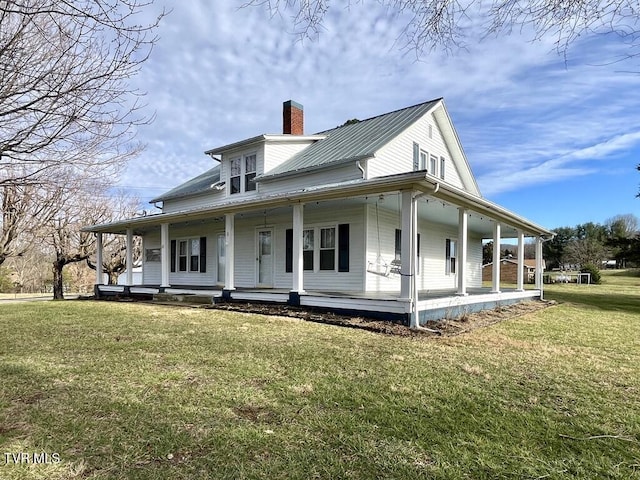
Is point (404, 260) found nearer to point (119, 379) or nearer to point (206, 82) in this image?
point (206, 82)

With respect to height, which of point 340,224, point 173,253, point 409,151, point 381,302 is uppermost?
point 409,151

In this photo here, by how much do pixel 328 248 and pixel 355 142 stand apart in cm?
396

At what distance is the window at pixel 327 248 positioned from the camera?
12125 mm

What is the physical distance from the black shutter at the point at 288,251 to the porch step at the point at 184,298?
2623 millimetres

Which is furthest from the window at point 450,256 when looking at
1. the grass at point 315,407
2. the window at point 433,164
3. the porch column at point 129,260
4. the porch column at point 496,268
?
the porch column at point 129,260

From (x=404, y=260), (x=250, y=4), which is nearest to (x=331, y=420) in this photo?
(x=250, y=4)

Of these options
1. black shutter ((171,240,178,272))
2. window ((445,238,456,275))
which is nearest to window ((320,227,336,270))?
window ((445,238,456,275))

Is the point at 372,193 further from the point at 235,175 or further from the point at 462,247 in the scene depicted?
the point at 235,175

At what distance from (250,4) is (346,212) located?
8.93 metres

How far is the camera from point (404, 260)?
8.19 meters

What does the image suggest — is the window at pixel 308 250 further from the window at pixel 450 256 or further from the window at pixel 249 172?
the window at pixel 450 256

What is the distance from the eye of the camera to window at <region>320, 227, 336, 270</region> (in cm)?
1238

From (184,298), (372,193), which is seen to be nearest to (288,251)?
(184,298)

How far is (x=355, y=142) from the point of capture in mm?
14016
